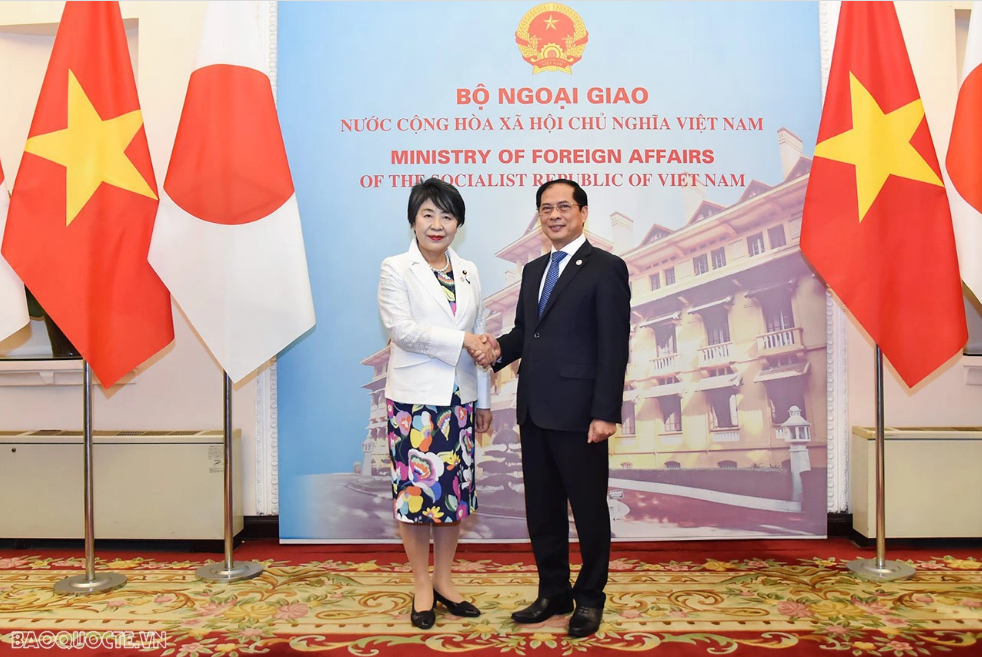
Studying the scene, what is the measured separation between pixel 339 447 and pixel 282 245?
1115mm

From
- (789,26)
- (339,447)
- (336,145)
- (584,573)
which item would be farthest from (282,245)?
(789,26)

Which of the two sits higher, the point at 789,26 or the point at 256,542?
the point at 789,26

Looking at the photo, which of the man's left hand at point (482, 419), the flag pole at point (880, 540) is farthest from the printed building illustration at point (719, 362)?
the man's left hand at point (482, 419)

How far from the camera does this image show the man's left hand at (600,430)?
232cm

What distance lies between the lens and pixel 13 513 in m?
3.46

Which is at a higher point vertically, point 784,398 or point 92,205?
point 92,205

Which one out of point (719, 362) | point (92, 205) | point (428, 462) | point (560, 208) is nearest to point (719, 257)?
point (719, 362)

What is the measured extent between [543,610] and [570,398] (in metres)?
0.78

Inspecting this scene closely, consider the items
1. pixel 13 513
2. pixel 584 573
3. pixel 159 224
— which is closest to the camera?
pixel 584 573

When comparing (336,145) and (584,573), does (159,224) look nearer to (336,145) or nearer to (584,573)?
(336,145)

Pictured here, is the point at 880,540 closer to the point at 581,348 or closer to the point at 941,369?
the point at 941,369

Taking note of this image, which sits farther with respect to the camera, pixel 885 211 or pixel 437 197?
pixel 885 211

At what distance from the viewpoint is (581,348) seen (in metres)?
2.41

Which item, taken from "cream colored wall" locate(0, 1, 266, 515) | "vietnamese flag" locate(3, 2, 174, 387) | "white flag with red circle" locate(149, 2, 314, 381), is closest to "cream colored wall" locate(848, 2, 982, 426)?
"white flag with red circle" locate(149, 2, 314, 381)
